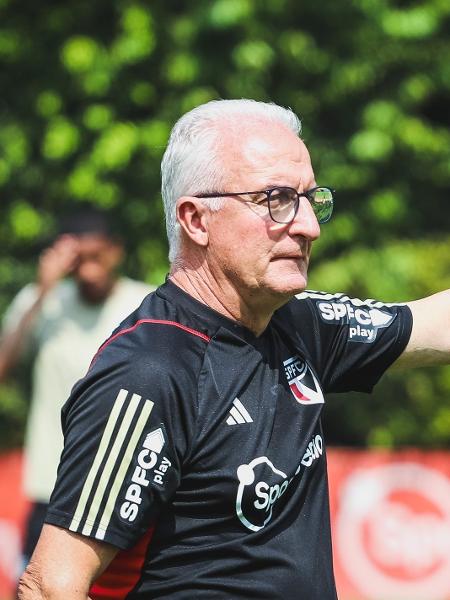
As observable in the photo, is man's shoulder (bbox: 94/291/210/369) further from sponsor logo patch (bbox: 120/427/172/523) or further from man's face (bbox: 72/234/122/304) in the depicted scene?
man's face (bbox: 72/234/122/304)

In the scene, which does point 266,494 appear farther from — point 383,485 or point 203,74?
point 203,74

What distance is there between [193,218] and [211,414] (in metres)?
0.51

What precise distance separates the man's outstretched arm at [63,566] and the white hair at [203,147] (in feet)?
2.68

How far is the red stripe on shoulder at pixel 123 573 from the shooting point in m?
2.53

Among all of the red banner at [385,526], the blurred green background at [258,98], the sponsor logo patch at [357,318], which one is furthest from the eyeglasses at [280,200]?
the blurred green background at [258,98]

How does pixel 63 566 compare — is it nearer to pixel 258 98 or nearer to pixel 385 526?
pixel 385 526

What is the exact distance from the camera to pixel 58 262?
230 inches

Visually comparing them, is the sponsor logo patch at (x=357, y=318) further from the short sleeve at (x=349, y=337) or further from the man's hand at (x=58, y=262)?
the man's hand at (x=58, y=262)

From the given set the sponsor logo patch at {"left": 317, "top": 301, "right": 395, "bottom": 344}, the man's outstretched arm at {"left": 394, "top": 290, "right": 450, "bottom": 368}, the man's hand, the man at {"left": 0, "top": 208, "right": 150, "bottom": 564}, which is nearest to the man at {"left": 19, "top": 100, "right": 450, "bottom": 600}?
the sponsor logo patch at {"left": 317, "top": 301, "right": 395, "bottom": 344}

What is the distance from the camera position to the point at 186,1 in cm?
895

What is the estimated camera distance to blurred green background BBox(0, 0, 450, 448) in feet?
29.3

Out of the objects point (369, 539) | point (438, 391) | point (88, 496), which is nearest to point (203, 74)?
point (438, 391)

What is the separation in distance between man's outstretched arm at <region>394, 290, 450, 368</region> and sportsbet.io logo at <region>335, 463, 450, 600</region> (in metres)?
5.01

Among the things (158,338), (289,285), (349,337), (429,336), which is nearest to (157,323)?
(158,338)
